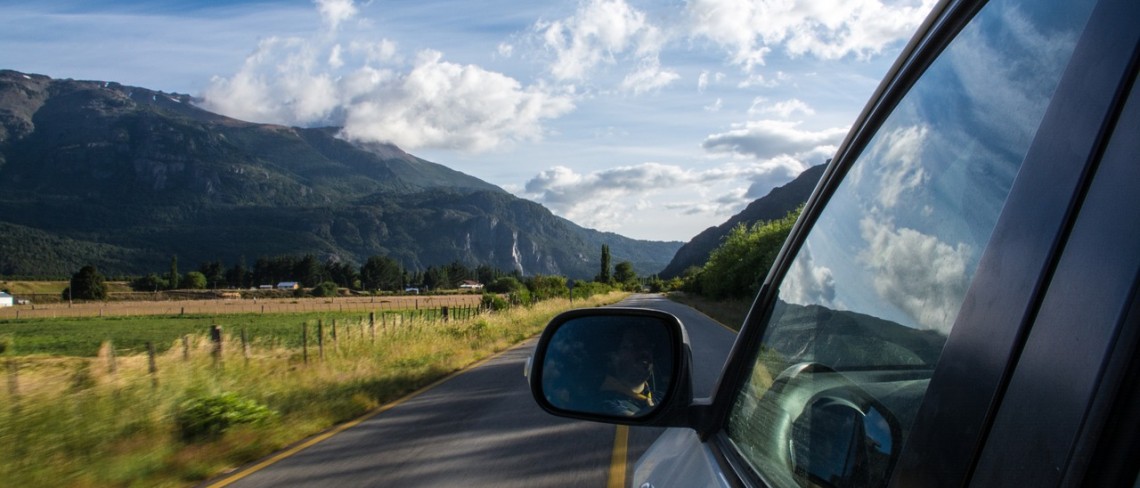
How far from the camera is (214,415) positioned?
908cm

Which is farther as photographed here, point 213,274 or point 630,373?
point 213,274

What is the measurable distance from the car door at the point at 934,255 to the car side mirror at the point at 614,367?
19 centimetres

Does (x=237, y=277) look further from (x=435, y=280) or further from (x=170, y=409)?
(x=170, y=409)

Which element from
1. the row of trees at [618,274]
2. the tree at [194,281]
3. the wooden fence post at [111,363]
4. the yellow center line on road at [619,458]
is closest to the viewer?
the yellow center line on road at [619,458]

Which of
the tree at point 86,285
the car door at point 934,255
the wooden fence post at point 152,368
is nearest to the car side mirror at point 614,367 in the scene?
the car door at point 934,255

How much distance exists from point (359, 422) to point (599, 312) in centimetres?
820

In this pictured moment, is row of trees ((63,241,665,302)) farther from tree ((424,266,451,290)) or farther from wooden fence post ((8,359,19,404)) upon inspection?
wooden fence post ((8,359,19,404))

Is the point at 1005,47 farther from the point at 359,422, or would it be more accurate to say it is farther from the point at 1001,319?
the point at 359,422

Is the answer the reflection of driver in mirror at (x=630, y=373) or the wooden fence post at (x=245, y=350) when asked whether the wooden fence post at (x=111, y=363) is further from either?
the reflection of driver in mirror at (x=630, y=373)

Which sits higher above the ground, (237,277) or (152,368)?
(152,368)

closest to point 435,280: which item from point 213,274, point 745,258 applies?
point 213,274

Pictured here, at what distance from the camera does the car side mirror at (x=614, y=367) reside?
201 centimetres

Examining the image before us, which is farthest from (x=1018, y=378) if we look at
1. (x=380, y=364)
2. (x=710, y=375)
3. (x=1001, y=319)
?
(x=380, y=364)

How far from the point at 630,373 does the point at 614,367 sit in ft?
0.16
